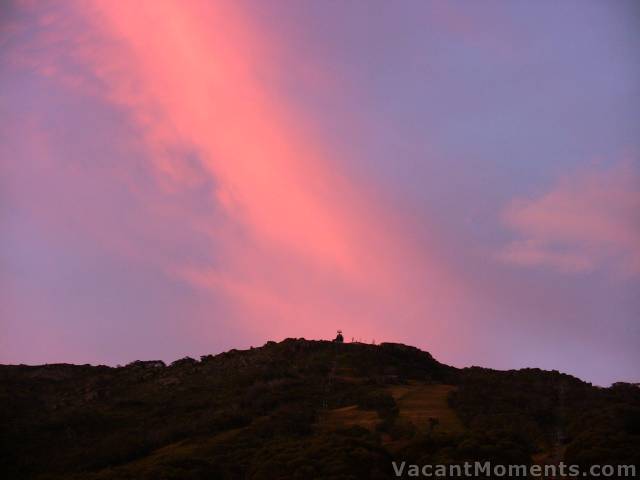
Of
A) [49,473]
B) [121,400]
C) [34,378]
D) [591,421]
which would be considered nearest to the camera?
[591,421]

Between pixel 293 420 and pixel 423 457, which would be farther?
pixel 293 420

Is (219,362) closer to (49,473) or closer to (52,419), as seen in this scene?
(52,419)

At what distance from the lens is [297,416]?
40.8m

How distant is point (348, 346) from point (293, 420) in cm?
2639

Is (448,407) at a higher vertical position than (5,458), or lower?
higher

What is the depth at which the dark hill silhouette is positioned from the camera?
93.2 ft

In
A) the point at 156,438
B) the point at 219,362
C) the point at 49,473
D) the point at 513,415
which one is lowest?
the point at 49,473

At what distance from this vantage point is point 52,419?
161 feet

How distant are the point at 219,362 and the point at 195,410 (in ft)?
56.6

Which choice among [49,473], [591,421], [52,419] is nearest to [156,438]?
[49,473]

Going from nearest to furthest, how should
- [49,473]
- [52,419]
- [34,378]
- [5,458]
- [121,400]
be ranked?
[49,473]
[5,458]
[52,419]
[121,400]
[34,378]

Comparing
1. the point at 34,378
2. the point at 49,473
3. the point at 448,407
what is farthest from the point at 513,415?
the point at 34,378

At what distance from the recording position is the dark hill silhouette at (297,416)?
93.2 ft

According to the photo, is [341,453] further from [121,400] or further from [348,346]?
[348,346]
